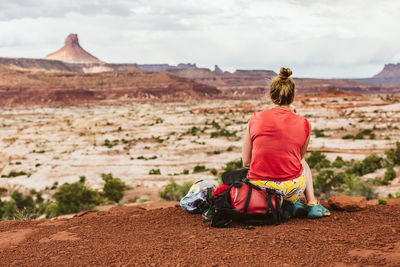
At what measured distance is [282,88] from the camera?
4062 mm

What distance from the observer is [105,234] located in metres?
4.16

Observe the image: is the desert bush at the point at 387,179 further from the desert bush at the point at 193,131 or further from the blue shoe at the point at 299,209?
the desert bush at the point at 193,131

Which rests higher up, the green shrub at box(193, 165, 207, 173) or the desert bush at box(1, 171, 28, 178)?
the green shrub at box(193, 165, 207, 173)

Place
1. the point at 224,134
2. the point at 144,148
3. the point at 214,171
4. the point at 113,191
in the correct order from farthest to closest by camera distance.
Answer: the point at 224,134, the point at 144,148, the point at 214,171, the point at 113,191

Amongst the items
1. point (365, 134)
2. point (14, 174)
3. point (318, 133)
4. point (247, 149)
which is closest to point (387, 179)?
point (247, 149)

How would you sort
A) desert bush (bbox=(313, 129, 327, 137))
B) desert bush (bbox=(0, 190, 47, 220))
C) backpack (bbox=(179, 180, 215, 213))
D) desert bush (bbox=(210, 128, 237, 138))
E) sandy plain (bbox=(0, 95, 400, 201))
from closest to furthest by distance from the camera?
backpack (bbox=(179, 180, 215, 213)) < desert bush (bbox=(0, 190, 47, 220)) < sandy plain (bbox=(0, 95, 400, 201)) < desert bush (bbox=(313, 129, 327, 137)) < desert bush (bbox=(210, 128, 237, 138))

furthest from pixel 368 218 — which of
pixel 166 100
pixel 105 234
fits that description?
pixel 166 100

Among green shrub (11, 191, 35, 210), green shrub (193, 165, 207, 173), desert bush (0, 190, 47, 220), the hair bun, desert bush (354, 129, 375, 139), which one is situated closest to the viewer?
the hair bun

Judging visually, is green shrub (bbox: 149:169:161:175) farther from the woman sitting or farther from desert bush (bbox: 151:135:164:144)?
the woman sitting

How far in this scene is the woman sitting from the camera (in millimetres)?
4023

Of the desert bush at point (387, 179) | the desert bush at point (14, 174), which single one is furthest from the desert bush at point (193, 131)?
the desert bush at point (387, 179)

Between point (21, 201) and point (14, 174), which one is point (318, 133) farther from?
point (14, 174)

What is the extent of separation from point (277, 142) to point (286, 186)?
1.81 ft

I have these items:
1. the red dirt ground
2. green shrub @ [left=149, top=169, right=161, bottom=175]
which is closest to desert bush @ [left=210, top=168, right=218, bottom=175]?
A: green shrub @ [left=149, top=169, right=161, bottom=175]
